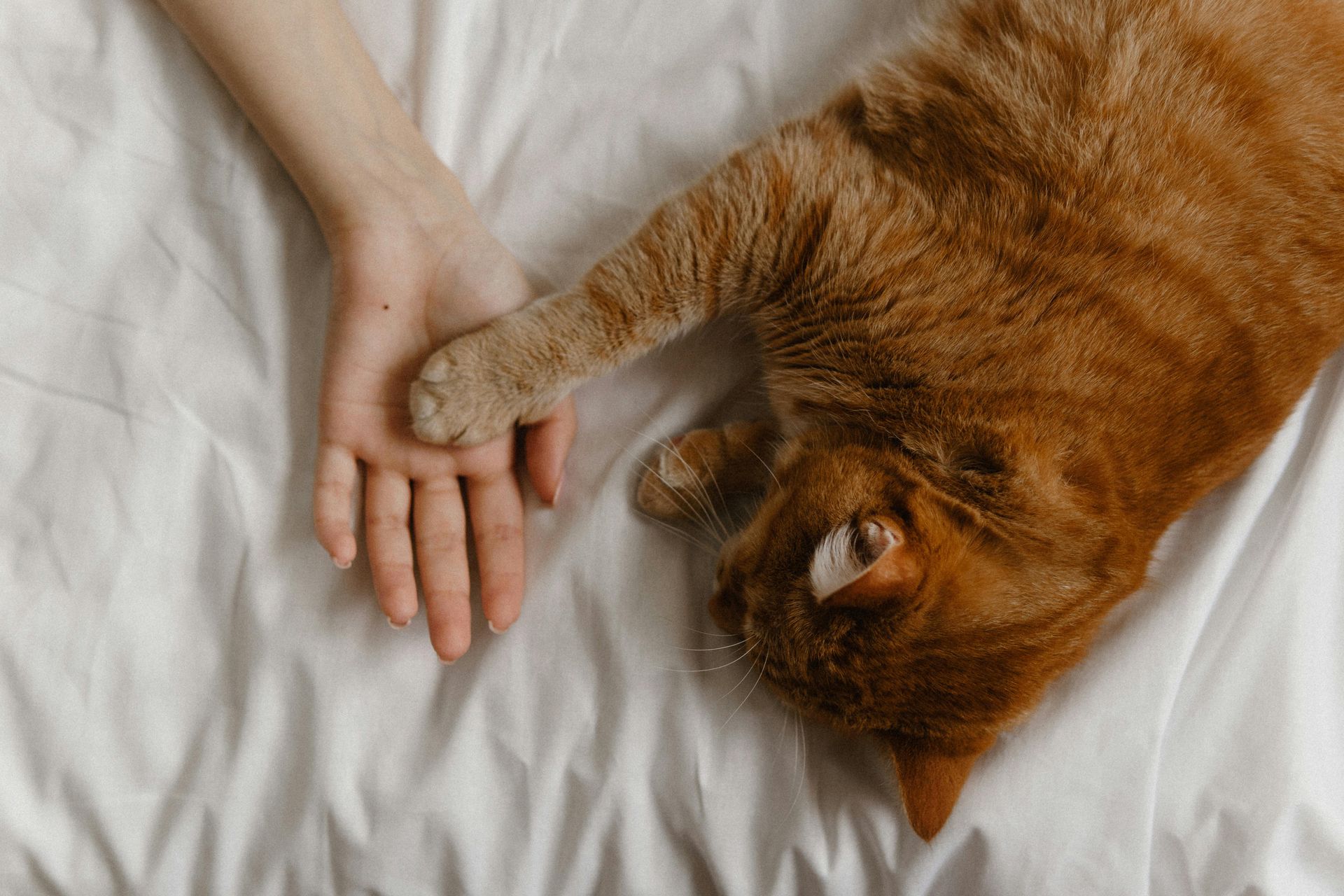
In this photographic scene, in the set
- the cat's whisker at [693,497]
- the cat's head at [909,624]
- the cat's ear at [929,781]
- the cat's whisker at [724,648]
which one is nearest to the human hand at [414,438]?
the cat's whisker at [693,497]

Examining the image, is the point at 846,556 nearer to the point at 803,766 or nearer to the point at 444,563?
the point at 803,766

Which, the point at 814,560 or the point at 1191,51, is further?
the point at 1191,51

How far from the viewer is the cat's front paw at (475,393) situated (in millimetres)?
1187

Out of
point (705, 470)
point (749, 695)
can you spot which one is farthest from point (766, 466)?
point (749, 695)

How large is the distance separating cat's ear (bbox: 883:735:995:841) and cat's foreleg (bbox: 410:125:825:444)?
2.27ft

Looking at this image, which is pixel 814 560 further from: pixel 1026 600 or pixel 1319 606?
pixel 1319 606

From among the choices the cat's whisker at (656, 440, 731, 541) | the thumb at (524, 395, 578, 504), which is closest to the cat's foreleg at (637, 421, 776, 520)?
the cat's whisker at (656, 440, 731, 541)

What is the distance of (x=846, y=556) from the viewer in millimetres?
1020

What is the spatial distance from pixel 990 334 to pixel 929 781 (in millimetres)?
596

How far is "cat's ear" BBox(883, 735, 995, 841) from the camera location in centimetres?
107

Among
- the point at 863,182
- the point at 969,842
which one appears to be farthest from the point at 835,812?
the point at 863,182

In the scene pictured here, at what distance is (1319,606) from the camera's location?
1210 mm

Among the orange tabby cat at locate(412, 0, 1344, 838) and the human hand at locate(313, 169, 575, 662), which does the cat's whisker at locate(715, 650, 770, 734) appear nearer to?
the orange tabby cat at locate(412, 0, 1344, 838)

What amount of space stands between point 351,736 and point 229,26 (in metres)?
1.05
